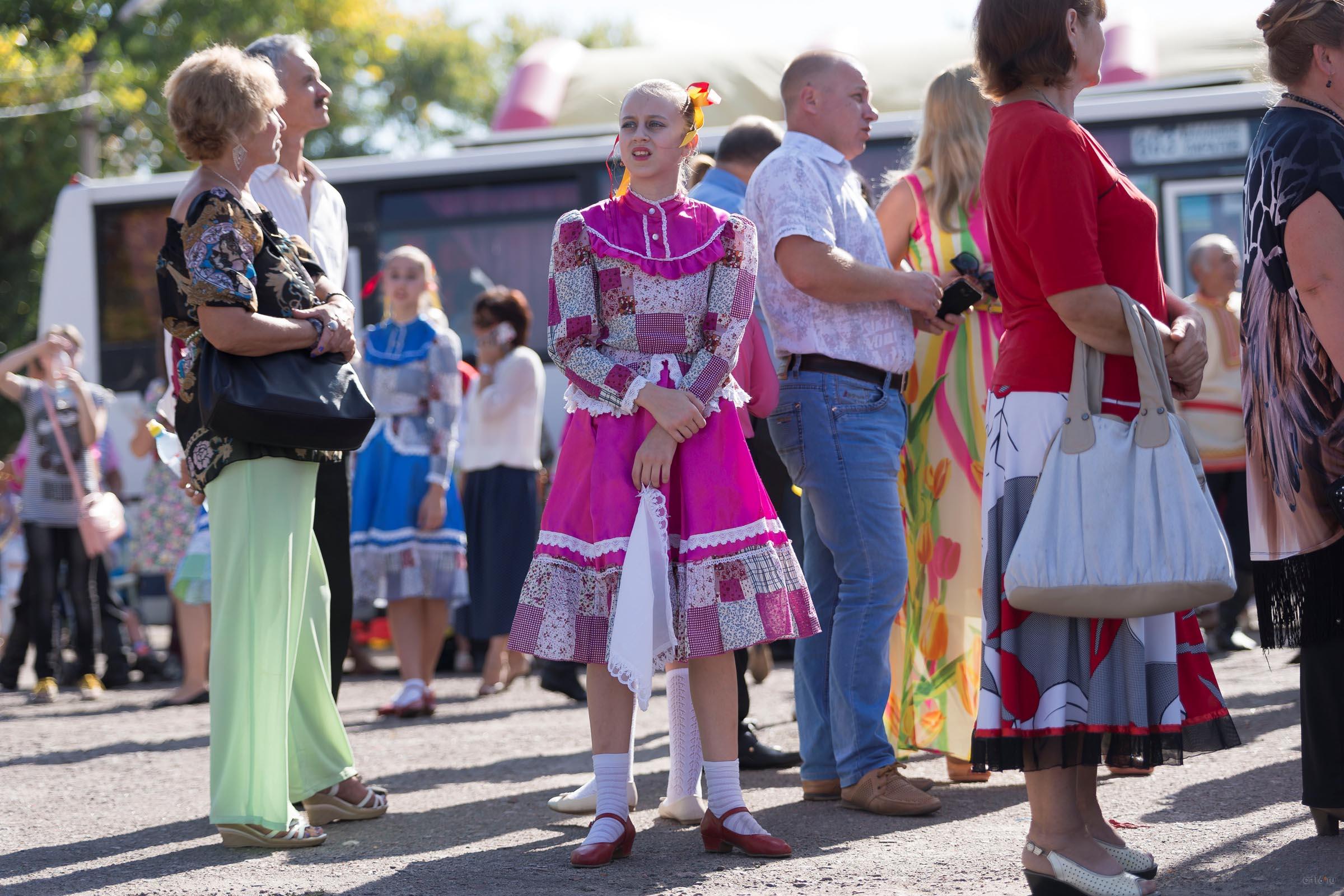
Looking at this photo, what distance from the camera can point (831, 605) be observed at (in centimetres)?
476

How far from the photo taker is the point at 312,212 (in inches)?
189

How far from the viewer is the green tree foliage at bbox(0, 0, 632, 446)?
2144 cm

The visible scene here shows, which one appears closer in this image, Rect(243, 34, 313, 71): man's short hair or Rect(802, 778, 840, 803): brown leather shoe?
Rect(802, 778, 840, 803): brown leather shoe

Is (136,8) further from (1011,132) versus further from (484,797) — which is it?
(1011,132)

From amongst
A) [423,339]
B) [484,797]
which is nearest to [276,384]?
[484,797]

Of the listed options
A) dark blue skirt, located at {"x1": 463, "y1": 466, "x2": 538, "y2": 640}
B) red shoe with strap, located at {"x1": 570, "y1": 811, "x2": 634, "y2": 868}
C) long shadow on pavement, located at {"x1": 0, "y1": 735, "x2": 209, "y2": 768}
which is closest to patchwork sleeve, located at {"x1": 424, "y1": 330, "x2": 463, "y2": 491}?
dark blue skirt, located at {"x1": 463, "y1": 466, "x2": 538, "y2": 640}

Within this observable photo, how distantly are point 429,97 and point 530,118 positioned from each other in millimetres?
25975

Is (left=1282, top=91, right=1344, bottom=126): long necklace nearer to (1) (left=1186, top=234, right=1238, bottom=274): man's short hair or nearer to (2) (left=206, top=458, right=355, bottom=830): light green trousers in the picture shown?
(2) (left=206, top=458, right=355, bottom=830): light green trousers

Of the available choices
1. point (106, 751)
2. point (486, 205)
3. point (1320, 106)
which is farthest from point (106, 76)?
point (1320, 106)

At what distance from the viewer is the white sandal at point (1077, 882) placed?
312cm

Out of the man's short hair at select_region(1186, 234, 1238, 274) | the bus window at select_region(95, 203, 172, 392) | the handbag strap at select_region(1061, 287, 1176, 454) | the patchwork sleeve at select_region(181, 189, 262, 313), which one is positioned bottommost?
the handbag strap at select_region(1061, 287, 1176, 454)

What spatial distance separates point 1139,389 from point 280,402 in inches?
84.5

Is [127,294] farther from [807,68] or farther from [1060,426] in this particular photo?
[1060,426]

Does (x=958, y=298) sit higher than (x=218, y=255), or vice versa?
(x=218, y=255)
